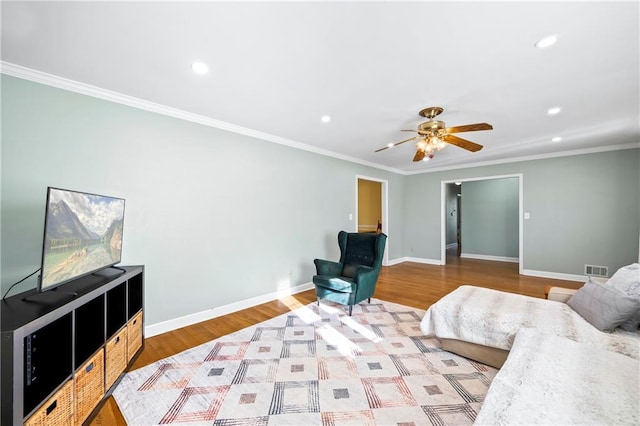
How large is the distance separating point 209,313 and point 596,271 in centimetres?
675

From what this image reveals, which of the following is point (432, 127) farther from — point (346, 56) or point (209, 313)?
point (209, 313)

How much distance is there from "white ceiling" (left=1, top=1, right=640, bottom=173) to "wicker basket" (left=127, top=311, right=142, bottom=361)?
221cm

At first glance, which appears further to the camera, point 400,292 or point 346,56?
point 400,292

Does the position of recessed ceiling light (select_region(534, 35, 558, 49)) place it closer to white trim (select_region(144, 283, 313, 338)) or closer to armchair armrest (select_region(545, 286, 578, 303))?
armchair armrest (select_region(545, 286, 578, 303))

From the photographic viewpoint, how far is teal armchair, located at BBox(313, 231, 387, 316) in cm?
328

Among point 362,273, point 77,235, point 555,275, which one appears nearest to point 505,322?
point 362,273

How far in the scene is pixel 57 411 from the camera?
1339 mm

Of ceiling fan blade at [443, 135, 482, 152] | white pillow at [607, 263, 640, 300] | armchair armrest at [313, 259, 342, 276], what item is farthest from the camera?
armchair armrest at [313, 259, 342, 276]

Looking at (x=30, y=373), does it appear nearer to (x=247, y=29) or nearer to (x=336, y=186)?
(x=247, y=29)

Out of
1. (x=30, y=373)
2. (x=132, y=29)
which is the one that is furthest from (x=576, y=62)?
(x=30, y=373)

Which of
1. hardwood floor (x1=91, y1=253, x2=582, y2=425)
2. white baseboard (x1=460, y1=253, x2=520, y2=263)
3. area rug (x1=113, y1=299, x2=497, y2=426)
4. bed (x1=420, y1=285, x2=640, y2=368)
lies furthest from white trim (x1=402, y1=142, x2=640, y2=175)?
area rug (x1=113, y1=299, x2=497, y2=426)

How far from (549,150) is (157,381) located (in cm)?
689

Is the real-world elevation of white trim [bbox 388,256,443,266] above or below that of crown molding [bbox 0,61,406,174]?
below

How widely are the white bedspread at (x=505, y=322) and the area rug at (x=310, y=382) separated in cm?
27
